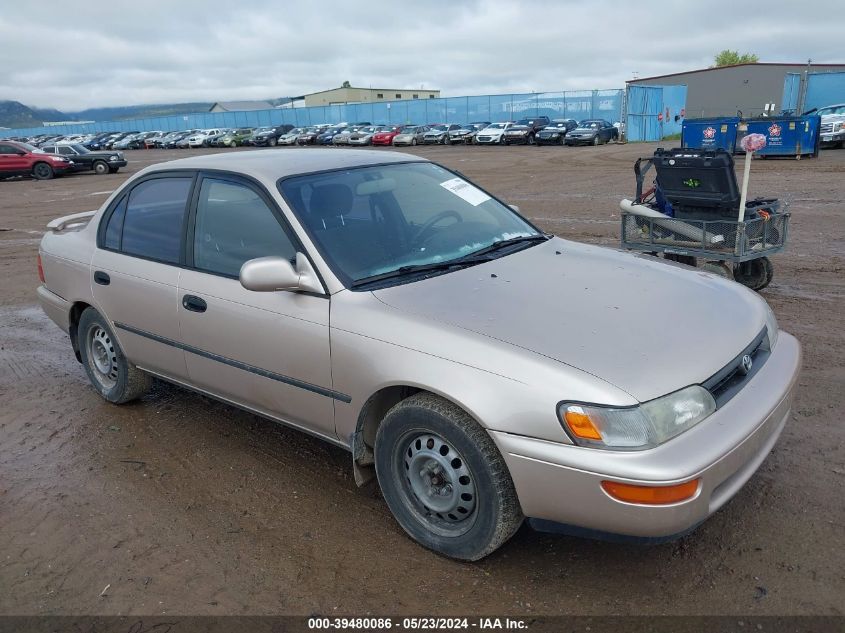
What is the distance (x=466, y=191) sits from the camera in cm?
414

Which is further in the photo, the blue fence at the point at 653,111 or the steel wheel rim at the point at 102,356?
the blue fence at the point at 653,111

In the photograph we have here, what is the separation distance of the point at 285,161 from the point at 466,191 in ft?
3.53

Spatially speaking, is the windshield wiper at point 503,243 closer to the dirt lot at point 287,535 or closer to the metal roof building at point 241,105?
the dirt lot at point 287,535

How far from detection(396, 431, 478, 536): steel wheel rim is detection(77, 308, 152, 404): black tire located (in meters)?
2.37

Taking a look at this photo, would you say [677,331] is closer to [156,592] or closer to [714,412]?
[714,412]

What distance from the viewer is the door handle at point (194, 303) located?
3.63 metres

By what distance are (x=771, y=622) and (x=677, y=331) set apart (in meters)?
1.11

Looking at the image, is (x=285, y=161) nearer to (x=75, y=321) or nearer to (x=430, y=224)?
(x=430, y=224)

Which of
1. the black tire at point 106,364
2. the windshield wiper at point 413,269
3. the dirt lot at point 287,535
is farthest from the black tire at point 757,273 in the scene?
the black tire at point 106,364

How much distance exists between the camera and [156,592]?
2.84 metres

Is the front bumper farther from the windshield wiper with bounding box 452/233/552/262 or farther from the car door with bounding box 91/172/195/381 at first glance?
the car door with bounding box 91/172/195/381

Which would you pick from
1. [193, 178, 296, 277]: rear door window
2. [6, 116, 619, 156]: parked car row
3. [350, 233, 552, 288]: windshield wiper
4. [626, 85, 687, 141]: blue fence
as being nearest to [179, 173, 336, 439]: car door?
[193, 178, 296, 277]: rear door window

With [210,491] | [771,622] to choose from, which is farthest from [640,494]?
[210,491]

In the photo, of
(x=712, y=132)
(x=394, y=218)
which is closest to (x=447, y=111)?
(x=712, y=132)
